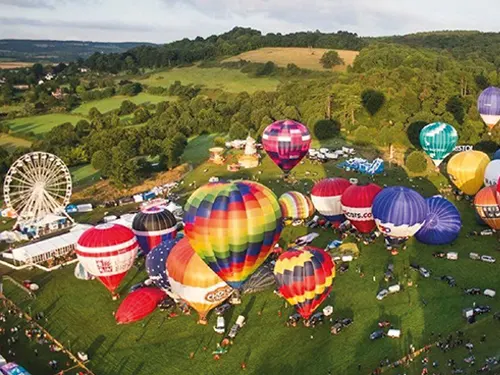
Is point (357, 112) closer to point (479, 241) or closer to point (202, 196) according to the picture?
point (479, 241)

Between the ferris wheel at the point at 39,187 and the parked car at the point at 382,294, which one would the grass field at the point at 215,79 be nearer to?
the ferris wheel at the point at 39,187

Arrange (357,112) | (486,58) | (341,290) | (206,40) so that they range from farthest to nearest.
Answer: (206,40), (486,58), (357,112), (341,290)

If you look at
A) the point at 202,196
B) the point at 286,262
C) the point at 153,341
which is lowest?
the point at 153,341

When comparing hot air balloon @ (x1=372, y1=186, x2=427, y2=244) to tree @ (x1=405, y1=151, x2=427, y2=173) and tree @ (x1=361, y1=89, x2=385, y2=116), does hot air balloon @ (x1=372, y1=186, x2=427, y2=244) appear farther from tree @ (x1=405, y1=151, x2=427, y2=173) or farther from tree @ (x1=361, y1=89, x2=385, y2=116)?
tree @ (x1=361, y1=89, x2=385, y2=116)

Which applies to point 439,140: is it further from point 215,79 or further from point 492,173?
point 215,79

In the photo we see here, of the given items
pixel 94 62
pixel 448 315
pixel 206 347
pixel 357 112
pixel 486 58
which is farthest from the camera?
pixel 94 62

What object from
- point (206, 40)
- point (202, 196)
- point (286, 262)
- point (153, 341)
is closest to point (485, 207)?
point (286, 262)
